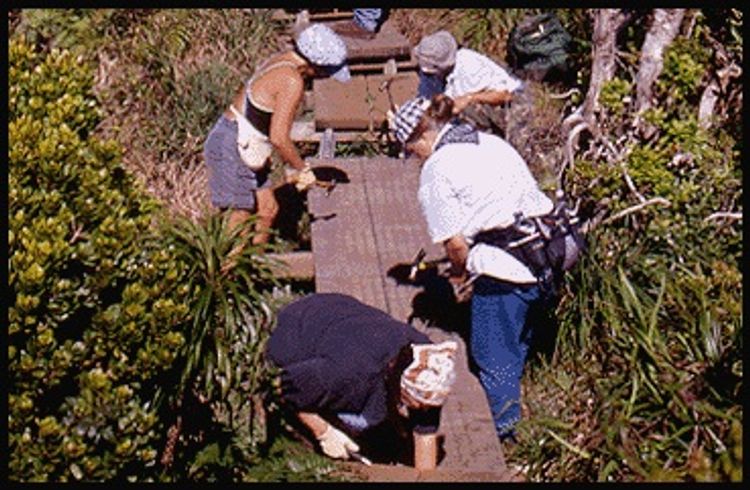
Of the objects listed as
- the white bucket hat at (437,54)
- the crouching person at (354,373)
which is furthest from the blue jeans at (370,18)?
the crouching person at (354,373)

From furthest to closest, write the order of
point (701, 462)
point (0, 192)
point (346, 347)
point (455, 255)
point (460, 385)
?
point (460, 385) < point (455, 255) < point (346, 347) < point (0, 192) < point (701, 462)

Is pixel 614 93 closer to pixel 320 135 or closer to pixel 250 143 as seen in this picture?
pixel 250 143

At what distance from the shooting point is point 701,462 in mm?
3805

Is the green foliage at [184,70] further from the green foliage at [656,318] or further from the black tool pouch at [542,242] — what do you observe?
the black tool pouch at [542,242]

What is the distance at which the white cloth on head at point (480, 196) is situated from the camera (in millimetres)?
5438

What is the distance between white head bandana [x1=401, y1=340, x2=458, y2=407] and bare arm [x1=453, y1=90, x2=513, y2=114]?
339 cm

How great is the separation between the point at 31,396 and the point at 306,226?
428 cm

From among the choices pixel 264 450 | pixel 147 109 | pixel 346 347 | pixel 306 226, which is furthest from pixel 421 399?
pixel 147 109

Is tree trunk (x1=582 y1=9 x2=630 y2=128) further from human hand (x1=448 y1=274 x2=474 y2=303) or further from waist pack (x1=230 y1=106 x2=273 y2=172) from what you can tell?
waist pack (x1=230 y1=106 x2=273 y2=172)

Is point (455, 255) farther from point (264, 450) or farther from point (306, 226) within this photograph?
point (306, 226)

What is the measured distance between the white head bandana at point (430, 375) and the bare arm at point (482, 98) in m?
3.39

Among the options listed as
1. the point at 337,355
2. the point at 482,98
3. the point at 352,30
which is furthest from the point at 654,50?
the point at 352,30

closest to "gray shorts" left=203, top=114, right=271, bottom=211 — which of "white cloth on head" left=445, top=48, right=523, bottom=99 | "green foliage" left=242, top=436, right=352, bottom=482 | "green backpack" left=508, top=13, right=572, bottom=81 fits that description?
"white cloth on head" left=445, top=48, right=523, bottom=99

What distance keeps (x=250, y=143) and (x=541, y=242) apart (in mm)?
2393
